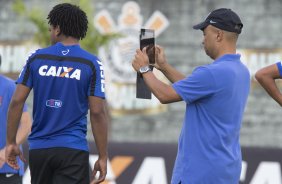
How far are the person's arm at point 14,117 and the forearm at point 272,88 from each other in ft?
6.13

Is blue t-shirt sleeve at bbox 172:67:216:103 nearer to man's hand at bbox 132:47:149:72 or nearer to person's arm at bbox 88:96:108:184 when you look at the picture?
man's hand at bbox 132:47:149:72

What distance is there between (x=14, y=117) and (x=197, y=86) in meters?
1.47

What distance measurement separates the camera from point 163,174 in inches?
397

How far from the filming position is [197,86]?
17.0 ft

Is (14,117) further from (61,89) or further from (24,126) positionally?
(24,126)

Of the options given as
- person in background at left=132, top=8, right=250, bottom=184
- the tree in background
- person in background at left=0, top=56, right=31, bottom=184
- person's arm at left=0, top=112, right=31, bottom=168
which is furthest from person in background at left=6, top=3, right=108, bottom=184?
the tree in background

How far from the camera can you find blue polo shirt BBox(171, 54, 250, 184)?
521 centimetres

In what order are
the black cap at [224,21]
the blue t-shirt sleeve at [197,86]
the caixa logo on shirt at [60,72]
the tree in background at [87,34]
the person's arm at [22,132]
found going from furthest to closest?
the tree in background at [87,34], the person's arm at [22,132], the caixa logo on shirt at [60,72], the black cap at [224,21], the blue t-shirt sleeve at [197,86]

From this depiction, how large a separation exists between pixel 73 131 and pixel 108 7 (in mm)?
23844

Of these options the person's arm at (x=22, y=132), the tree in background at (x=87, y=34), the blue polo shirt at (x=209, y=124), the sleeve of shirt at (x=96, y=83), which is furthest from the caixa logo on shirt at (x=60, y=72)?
the tree in background at (x=87, y=34)

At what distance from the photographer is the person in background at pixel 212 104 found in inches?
206

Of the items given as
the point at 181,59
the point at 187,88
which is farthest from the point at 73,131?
the point at 181,59

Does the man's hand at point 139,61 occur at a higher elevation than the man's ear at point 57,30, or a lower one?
lower

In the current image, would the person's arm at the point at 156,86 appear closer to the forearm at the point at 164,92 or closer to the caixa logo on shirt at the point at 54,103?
the forearm at the point at 164,92
